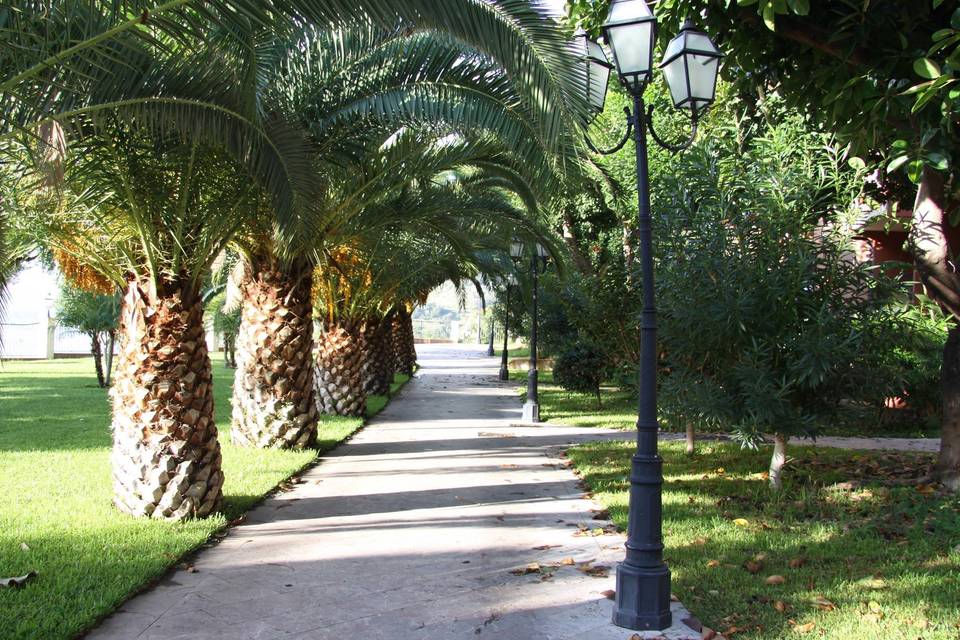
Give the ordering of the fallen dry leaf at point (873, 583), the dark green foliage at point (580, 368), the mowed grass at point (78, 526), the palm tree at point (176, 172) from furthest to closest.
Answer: the dark green foliage at point (580, 368)
the fallen dry leaf at point (873, 583)
the palm tree at point (176, 172)
the mowed grass at point (78, 526)

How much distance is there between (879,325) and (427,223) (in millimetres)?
→ 6877

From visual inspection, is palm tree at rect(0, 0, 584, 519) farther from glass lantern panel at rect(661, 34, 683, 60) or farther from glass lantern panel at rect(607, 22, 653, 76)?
glass lantern panel at rect(661, 34, 683, 60)

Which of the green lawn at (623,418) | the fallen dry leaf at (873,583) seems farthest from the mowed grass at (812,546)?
the green lawn at (623,418)

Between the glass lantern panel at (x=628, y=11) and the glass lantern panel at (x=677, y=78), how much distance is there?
736 millimetres

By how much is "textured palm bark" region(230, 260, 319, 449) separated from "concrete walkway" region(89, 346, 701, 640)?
3.20 feet

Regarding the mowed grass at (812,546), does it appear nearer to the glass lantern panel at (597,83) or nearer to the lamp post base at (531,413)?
the glass lantern panel at (597,83)

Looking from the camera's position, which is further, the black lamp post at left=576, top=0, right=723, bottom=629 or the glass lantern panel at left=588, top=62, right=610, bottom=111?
the glass lantern panel at left=588, top=62, right=610, bottom=111

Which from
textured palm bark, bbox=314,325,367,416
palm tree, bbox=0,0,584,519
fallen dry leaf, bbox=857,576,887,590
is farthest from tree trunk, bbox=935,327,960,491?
textured palm bark, bbox=314,325,367,416

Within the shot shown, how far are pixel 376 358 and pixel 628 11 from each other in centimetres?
1668

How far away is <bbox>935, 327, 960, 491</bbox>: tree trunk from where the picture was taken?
7988 mm

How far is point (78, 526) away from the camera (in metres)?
6.55

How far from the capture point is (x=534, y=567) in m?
5.78

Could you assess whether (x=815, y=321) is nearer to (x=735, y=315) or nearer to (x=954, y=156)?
(x=735, y=315)

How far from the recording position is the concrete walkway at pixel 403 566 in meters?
4.60
